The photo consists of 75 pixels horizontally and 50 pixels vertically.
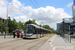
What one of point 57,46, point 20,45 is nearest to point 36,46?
point 20,45

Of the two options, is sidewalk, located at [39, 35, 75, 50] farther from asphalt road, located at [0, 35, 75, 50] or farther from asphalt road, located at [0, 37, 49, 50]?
asphalt road, located at [0, 37, 49, 50]

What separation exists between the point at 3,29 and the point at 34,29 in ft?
141

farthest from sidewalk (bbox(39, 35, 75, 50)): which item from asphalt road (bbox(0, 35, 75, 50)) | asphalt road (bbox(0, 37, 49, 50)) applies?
asphalt road (bbox(0, 37, 49, 50))

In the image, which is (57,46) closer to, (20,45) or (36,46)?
(36,46)

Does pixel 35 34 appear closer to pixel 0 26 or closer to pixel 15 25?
pixel 0 26

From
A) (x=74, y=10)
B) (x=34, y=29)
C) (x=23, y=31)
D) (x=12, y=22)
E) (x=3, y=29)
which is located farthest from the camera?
(x=12, y=22)

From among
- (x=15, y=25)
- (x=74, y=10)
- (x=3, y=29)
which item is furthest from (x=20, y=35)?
(x=15, y=25)

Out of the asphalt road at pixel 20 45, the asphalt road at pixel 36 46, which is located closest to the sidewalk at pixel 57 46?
the asphalt road at pixel 36 46

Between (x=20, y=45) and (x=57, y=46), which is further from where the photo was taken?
(x=20, y=45)

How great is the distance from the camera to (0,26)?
217ft

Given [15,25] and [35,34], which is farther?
[15,25]

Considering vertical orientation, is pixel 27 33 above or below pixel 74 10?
below

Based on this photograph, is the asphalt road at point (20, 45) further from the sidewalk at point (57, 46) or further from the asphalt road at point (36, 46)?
the sidewalk at point (57, 46)

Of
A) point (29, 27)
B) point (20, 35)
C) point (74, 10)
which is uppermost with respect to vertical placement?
point (74, 10)
